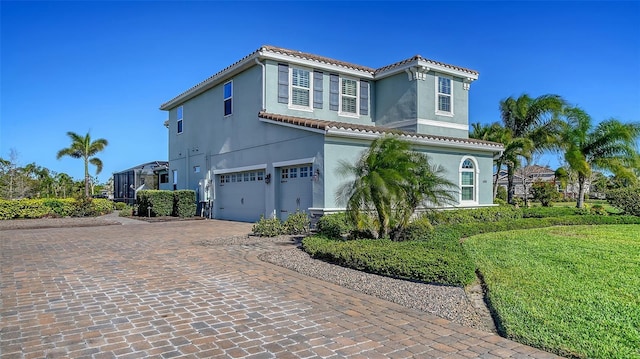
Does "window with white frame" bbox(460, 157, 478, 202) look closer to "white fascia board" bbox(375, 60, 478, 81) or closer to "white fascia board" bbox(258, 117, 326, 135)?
"white fascia board" bbox(375, 60, 478, 81)

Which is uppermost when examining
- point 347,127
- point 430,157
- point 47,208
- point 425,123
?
point 425,123

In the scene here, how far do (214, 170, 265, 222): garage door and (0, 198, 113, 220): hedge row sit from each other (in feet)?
26.4

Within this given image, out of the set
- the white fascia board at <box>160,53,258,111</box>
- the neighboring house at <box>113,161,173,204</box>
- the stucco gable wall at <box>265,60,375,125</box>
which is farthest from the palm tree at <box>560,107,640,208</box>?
the neighboring house at <box>113,161,173,204</box>

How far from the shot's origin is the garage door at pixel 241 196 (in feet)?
59.8

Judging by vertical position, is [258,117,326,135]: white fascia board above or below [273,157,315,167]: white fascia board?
above

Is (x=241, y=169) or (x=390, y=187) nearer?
(x=390, y=187)

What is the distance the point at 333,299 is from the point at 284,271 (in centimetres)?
210

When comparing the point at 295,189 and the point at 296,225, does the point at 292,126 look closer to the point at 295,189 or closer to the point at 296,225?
the point at 295,189

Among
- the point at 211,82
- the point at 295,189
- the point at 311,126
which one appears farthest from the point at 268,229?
the point at 211,82

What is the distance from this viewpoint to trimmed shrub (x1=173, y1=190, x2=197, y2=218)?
21.5m

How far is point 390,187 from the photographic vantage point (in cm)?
988

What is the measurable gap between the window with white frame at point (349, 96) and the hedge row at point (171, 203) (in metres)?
9.17

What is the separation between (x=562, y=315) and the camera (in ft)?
17.0

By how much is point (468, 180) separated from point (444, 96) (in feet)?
13.3
